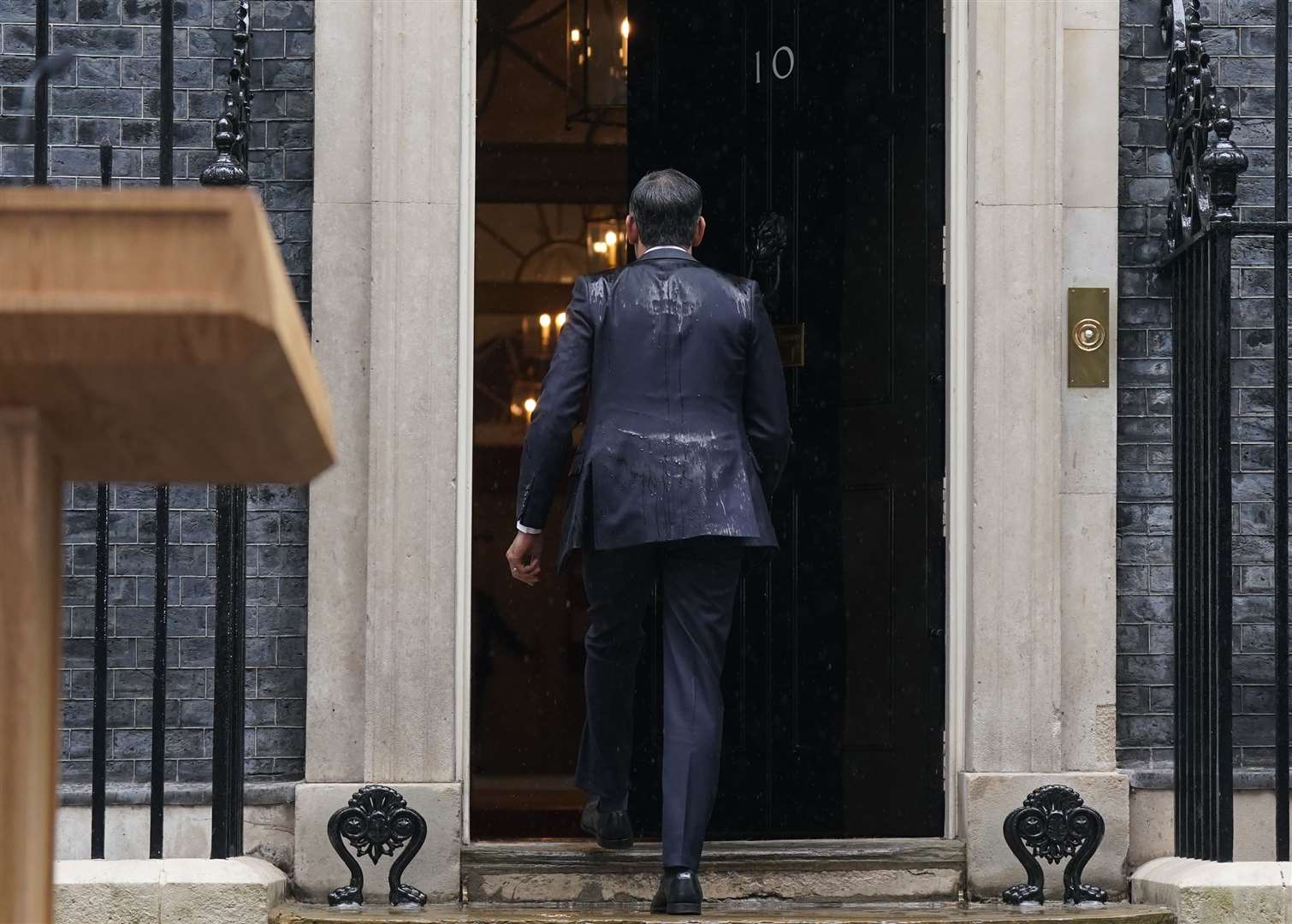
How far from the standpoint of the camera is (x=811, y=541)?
6.03 meters

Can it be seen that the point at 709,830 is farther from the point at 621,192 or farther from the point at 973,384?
the point at 621,192

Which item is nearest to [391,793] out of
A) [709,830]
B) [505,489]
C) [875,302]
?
[709,830]

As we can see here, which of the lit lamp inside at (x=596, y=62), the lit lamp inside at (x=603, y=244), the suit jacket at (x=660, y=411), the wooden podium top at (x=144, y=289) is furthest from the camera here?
the lit lamp inside at (x=603, y=244)

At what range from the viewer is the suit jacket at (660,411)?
15.2ft

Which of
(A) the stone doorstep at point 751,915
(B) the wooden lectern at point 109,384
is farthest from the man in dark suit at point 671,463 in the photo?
(B) the wooden lectern at point 109,384

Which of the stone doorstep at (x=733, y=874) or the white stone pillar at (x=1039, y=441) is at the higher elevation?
the white stone pillar at (x=1039, y=441)

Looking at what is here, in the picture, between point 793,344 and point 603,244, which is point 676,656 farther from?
point 603,244

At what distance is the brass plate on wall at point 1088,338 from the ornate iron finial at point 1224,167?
53 cm

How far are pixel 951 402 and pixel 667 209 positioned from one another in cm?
118

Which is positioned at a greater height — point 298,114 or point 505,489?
point 298,114

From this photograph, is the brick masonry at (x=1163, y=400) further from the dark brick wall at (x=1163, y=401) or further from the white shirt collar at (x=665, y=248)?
the white shirt collar at (x=665, y=248)

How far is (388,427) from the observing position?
5.29 m

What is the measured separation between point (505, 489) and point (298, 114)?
196 inches

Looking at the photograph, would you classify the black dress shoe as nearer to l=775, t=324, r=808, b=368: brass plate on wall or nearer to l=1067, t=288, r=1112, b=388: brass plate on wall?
l=1067, t=288, r=1112, b=388: brass plate on wall
